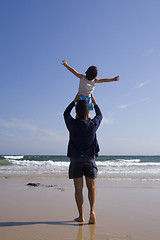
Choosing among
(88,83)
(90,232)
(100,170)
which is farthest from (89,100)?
(100,170)

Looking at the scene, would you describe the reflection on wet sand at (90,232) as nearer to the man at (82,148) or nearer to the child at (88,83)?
the man at (82,148)

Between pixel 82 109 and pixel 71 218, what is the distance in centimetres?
179

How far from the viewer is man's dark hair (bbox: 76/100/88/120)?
333 centimetres

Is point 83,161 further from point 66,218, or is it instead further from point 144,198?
point 144,198

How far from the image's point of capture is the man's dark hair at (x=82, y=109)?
333cm

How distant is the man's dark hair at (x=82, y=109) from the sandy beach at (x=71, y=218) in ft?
5.11

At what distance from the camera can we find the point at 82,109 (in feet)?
10.9

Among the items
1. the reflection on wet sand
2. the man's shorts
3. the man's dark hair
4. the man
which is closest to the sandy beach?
the reflection on wet sand

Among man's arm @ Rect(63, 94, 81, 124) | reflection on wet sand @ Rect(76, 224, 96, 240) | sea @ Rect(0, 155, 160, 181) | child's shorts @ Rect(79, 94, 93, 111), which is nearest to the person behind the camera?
reflection on wet sand @ Rect(76, 224, 96, 240)

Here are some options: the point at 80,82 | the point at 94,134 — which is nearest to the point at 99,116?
the point at 94,134

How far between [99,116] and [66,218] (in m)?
1.73

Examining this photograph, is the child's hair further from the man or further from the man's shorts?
the man's shorts

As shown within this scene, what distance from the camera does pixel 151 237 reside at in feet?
9.48

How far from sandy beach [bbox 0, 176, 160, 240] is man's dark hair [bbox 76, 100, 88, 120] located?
156 cm
